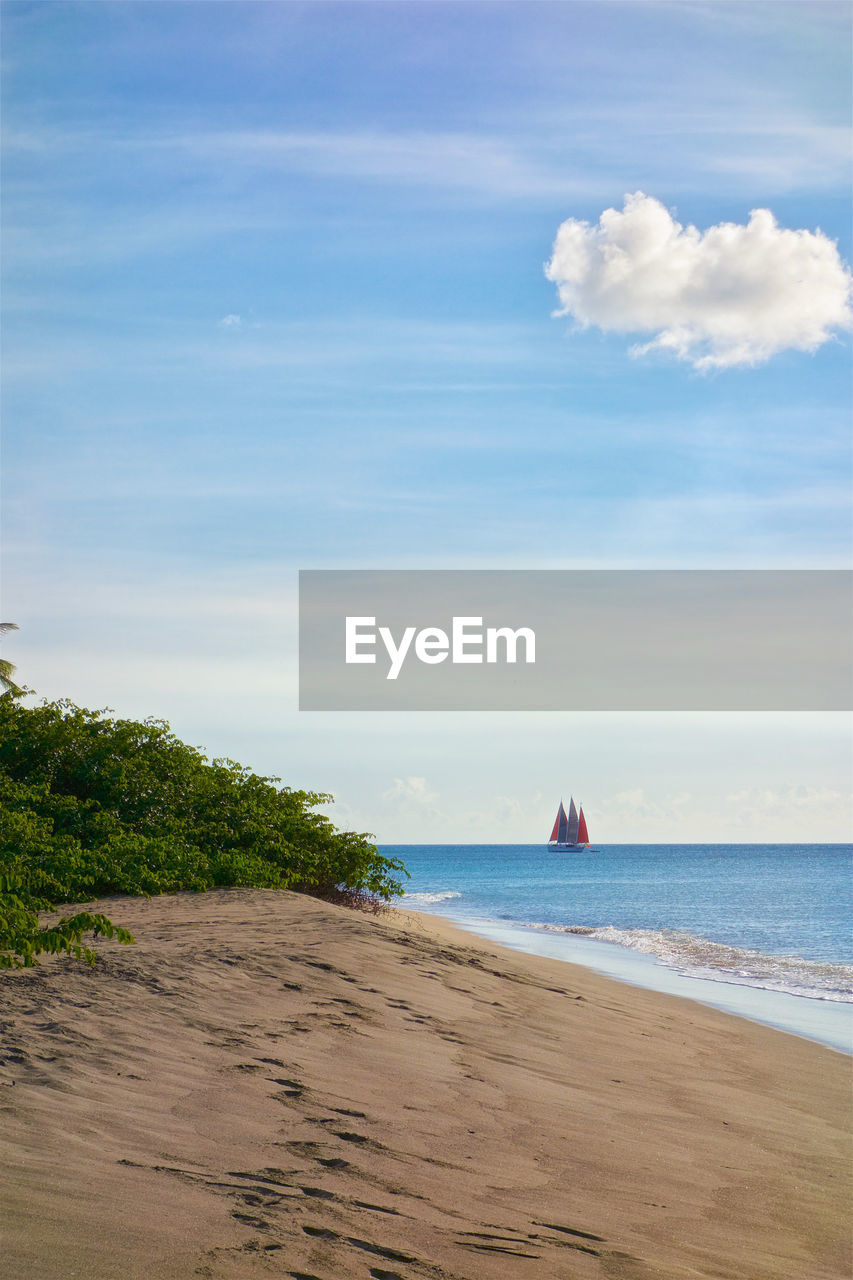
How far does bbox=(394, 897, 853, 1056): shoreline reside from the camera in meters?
15.2

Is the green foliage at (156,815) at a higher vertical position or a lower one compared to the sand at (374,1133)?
Result: higher

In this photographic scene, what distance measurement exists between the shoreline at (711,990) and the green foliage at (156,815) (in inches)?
210

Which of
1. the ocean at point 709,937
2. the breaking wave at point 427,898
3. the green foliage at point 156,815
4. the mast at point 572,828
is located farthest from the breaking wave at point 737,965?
the mast at point 572,828

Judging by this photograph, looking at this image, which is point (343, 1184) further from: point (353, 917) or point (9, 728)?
point (9, 728)

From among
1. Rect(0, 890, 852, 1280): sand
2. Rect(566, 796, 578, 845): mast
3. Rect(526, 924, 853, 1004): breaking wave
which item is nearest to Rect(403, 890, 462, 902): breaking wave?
Rect(526, 924, 853, 1004): breaking wave

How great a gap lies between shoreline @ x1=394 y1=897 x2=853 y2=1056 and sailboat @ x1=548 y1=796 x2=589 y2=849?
11550cm

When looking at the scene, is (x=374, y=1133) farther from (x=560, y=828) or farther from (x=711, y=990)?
(x=560, y=828)

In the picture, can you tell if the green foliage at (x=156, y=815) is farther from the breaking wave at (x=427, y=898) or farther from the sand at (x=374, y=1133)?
the breaking wave at (x=427, y=898)

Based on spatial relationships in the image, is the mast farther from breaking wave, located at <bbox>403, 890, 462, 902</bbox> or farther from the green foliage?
the green foliage

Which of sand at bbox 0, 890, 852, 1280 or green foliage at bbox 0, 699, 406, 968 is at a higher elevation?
green foliage at bbox 0, 699, 406, 968

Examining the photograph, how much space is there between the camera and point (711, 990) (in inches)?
754

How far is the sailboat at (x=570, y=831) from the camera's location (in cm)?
14300

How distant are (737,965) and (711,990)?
5450 mm

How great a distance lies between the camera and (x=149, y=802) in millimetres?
20625
